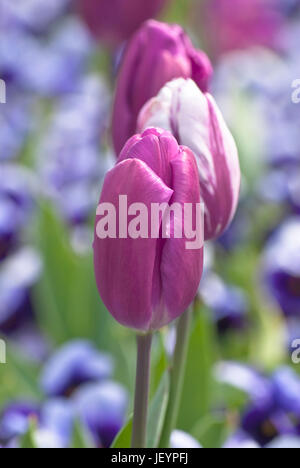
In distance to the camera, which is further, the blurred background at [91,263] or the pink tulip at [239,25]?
the pink tulip at [239,25]

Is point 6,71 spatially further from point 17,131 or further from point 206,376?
point 206,376

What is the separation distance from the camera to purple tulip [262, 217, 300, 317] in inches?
38.6

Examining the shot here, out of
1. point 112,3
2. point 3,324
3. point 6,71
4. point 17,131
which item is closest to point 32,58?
point 6,71

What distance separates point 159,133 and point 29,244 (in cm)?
73

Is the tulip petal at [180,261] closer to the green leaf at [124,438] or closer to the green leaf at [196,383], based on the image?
the green leaf at [124,438]

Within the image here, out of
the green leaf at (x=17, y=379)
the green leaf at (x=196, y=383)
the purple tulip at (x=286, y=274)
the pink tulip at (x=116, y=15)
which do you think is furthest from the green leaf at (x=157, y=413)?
the pink tulip at (x=116, y=15)

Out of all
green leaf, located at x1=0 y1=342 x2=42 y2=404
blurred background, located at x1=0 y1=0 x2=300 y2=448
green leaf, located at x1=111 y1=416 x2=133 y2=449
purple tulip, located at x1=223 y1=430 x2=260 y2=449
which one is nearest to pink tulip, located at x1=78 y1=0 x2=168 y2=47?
blurred background, located at x1=0 y1=0 x2=300 y2=448

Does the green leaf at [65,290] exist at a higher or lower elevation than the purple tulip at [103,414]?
higher

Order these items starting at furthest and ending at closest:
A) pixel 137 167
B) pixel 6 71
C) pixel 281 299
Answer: pixel 6 71 < pixel 281 299 < pixel 137 167

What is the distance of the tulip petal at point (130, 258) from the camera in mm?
420

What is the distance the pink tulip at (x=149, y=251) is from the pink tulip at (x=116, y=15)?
2.36ft

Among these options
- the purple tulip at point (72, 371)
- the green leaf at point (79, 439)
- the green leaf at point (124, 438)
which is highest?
the purple tulip at point (72, 371)

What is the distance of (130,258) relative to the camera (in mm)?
434

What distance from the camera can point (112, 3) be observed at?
1.11 metres
